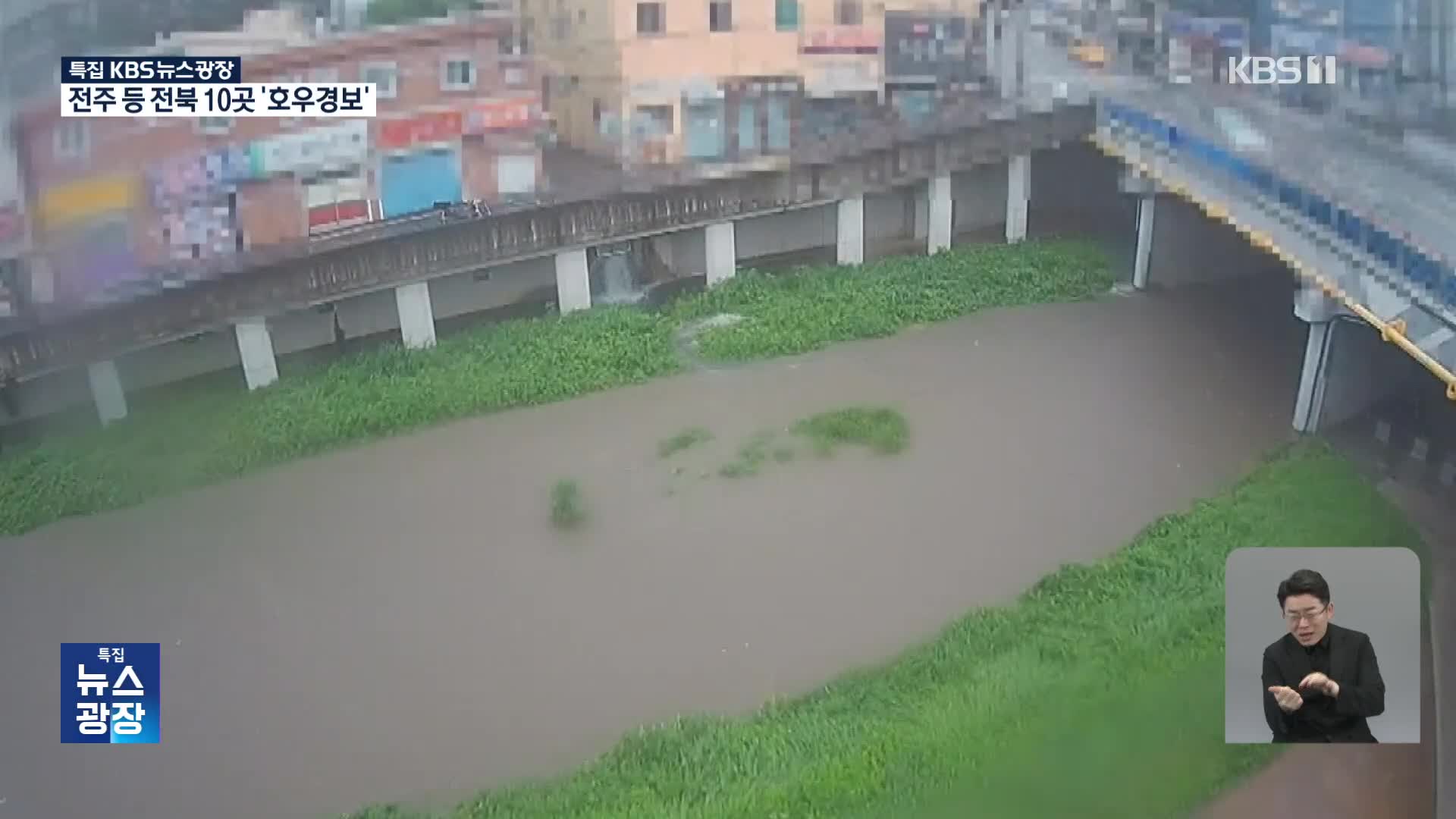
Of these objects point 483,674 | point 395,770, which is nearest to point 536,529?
point 483,674

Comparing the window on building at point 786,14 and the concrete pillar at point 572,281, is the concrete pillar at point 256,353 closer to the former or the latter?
the concrete pillar at point 572,281

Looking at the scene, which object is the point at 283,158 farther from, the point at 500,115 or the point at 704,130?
the point at 704,130

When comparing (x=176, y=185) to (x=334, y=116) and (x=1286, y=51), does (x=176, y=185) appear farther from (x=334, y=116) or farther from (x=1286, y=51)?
(x=1286, y=51)

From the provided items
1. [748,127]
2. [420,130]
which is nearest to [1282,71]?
[748,127]

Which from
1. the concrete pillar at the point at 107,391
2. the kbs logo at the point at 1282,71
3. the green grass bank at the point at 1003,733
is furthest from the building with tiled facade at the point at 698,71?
the green grass bank at the point at 1003,733

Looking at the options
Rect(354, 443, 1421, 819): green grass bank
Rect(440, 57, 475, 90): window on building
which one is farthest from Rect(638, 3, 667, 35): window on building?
Rect(354, 443, 1421, 819): green grass bank

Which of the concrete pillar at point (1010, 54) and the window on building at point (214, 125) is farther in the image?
the concrete pillar at point (1010, 54)
